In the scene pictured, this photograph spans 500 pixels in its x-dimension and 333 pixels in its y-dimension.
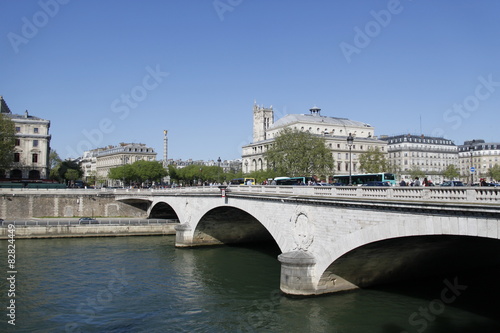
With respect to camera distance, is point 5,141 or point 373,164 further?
point 373,164

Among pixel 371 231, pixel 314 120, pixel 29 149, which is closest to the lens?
pixel 371 231

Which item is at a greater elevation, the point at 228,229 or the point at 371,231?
the point at 371,231

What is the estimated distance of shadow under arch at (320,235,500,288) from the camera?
840 inches

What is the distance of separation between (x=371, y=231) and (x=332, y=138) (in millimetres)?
87156

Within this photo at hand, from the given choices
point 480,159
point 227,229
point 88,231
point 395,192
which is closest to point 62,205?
point 88,231

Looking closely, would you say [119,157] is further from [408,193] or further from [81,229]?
[408,193]

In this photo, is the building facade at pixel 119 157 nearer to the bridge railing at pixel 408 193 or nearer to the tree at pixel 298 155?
the tree at pixel 298 155

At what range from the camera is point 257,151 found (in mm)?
121688

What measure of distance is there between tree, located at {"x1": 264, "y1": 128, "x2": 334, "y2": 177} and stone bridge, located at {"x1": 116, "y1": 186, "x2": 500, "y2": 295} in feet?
97.3

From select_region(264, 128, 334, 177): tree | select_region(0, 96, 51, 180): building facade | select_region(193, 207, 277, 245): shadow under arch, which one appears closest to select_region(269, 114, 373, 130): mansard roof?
select_region(264, 128, 334, 177): tree

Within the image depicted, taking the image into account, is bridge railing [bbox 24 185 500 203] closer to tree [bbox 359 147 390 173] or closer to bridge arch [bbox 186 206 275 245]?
bridge arch [bbox 186 206 275 245]

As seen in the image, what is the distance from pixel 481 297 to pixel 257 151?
99.0 metres

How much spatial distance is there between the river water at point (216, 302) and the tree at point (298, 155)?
1191 inches

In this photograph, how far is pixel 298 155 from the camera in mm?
63375
